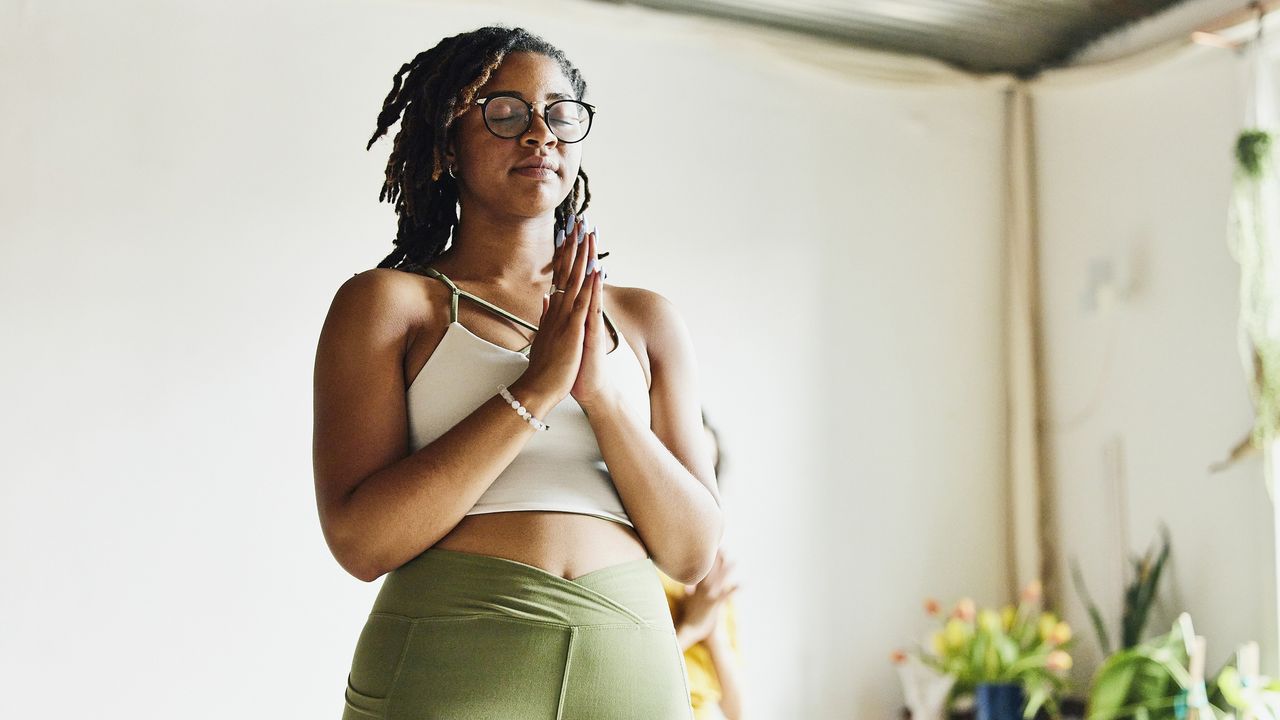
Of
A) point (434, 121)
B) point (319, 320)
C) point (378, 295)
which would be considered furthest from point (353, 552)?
point (319, 320)

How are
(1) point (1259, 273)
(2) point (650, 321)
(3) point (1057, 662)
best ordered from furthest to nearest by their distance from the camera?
(3) point (1057, 662)
(1) point (1259, 273)
(2) point (650, 321)

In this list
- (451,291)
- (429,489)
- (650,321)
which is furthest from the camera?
(650,321)

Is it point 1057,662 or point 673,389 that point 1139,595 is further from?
point 673,389

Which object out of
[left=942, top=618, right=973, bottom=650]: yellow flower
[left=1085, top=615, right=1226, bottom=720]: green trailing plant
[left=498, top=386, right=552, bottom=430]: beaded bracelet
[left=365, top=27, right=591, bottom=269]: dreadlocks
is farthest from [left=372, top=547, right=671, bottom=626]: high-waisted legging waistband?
[left=942, top=618, right=973, bottom=650]: yellow flower

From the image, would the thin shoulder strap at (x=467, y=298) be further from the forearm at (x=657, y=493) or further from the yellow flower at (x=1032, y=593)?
the yellow flower at (x=1032, y=593)

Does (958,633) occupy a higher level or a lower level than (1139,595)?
lower

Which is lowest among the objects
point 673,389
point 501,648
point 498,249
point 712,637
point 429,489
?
point 712,637

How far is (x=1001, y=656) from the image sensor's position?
3.35 m

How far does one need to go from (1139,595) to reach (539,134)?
9.42 ft

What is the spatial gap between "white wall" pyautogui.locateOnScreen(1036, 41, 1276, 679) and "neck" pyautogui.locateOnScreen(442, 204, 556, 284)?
2594 mm

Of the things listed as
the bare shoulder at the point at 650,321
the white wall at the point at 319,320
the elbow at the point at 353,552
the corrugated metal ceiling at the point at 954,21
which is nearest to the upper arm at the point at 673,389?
the bare shoulder at the point at 650,321

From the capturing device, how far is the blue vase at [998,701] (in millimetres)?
3271

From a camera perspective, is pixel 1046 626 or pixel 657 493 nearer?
pixel 657 493

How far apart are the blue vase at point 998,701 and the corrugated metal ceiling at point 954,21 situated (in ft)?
6.54
